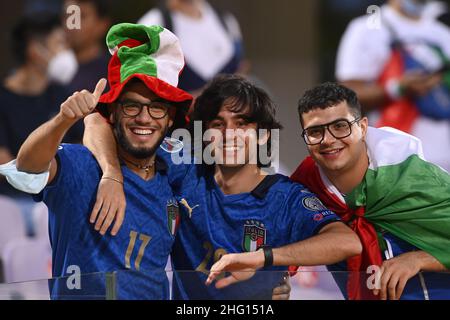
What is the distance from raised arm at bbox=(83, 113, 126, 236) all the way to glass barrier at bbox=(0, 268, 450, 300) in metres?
0.46

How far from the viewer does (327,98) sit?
362 centimetres

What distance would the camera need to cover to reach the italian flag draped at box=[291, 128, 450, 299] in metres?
3.56

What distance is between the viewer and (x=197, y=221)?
142 inches

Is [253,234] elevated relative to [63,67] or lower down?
lower down

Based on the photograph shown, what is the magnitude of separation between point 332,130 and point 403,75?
3.29 m

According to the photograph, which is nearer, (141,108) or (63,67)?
(141,108)

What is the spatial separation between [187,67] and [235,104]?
272 cm

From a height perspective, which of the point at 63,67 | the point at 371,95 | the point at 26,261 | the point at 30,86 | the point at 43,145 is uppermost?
the point at 63,67

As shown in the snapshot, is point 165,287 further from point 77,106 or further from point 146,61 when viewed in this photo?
point 146,61

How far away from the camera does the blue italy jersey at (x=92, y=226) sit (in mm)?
3488

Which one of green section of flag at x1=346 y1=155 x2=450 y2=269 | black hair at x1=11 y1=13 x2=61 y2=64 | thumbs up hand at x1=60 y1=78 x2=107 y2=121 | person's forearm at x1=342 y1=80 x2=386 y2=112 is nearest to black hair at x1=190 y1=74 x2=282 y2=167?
green section of flag at x1=346 y1=155 x2=450 y2=269

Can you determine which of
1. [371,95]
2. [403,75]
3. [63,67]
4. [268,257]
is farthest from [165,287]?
[63,67]
